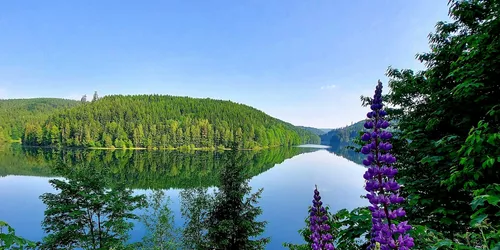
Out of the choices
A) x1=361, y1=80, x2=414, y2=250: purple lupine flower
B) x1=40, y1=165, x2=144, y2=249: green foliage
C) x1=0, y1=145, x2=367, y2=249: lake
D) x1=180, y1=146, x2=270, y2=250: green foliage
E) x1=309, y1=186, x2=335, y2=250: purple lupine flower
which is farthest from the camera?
x1=0, y1=145, x2=367, y2=249: lake

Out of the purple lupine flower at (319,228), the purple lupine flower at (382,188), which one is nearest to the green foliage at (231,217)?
the purple lupine flower at (319,228)

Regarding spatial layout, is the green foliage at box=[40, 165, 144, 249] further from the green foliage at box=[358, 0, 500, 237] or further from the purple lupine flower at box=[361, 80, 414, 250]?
the purple lupine flower at box=[361, 80, 414, 250]

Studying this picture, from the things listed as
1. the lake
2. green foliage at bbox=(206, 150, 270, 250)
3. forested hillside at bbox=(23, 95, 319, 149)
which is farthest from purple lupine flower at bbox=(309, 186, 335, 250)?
forested hillside at bbox=(23, 95, 319, 149)

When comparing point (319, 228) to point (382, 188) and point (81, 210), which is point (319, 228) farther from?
point (81, 210)

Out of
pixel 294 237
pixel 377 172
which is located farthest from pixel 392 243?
pixel 294 237

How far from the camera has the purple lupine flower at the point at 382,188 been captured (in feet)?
6.47

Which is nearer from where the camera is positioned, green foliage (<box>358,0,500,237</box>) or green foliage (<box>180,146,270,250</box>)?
green foliage (<box>358,0,500,237</box>)

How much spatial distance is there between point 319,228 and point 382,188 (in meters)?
0.88

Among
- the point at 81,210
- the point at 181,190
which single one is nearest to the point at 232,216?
the point at 81,210

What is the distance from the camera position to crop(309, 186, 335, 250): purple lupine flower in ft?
8.43

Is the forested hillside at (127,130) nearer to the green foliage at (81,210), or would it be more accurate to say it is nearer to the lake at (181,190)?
the lake at (181,190)

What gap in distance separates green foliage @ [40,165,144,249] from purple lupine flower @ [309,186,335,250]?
34.0ft

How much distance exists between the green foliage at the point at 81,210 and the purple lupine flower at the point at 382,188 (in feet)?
36.3

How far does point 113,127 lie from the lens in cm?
13238
